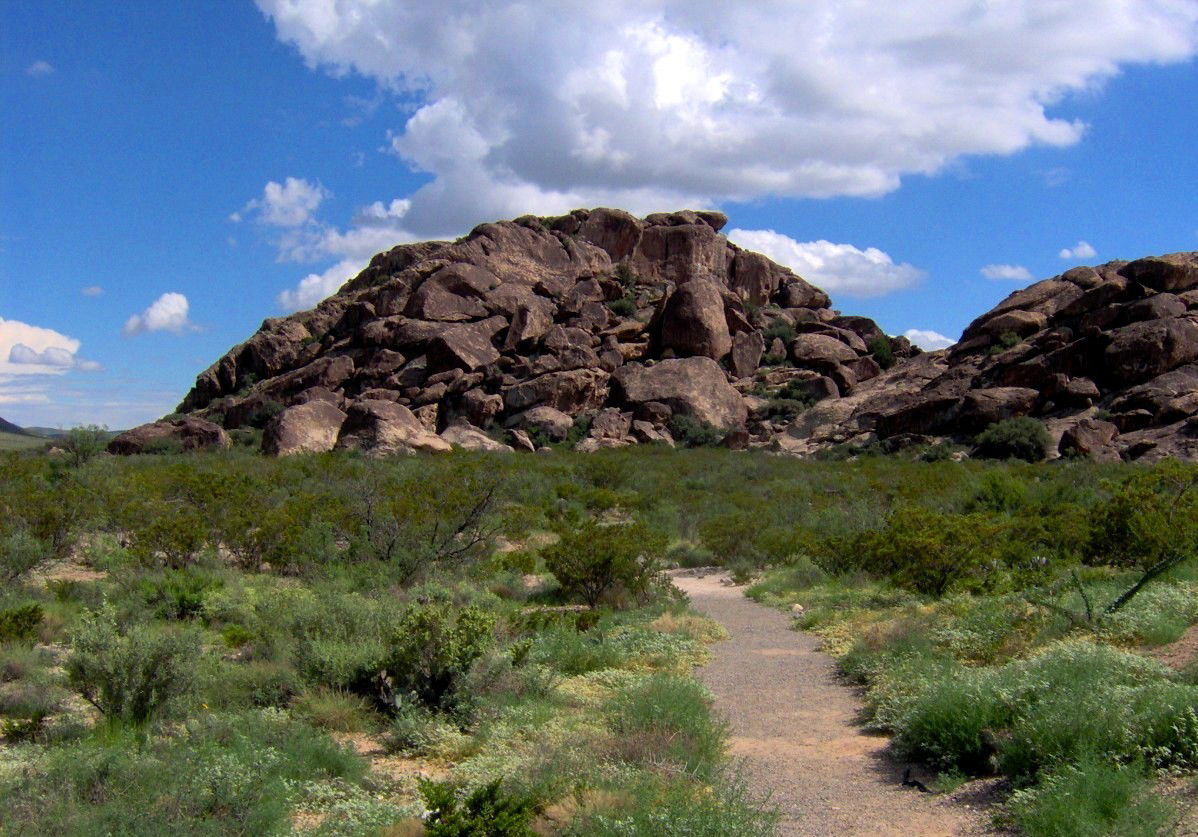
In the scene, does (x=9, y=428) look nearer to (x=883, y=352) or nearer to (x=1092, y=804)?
(x=883, y=352)

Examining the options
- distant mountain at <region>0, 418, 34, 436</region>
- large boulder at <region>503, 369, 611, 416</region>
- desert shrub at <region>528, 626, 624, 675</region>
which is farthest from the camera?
distant mountain at <region>0, 418, 34, 436</region>

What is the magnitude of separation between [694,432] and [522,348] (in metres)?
10.7

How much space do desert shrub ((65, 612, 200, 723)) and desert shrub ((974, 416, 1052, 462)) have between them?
33.0 metres

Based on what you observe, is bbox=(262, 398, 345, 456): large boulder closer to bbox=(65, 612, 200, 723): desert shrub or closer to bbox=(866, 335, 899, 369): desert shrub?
bbox=(866, 335, 899, 369): desert shrub

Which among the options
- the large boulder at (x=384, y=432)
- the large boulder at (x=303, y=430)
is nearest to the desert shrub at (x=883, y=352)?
the large boulder at (x=384, y=432)

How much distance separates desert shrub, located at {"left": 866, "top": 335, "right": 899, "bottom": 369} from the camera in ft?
190

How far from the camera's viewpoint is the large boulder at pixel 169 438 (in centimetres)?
4059

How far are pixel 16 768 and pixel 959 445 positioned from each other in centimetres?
3793

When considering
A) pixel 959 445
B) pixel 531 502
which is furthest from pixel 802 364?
pixel 531 502

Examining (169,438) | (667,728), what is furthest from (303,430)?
(667,728)

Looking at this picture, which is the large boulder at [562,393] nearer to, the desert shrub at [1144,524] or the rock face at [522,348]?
the rock face at [522,348]

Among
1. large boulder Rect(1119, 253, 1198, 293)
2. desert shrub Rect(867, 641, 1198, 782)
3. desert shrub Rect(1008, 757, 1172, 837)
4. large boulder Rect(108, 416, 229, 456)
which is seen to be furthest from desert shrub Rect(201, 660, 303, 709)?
large boulder Rect(1119, 253, 1198, 293)

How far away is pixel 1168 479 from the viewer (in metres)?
15.5

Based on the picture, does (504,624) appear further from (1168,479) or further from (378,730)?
(1168,479)
